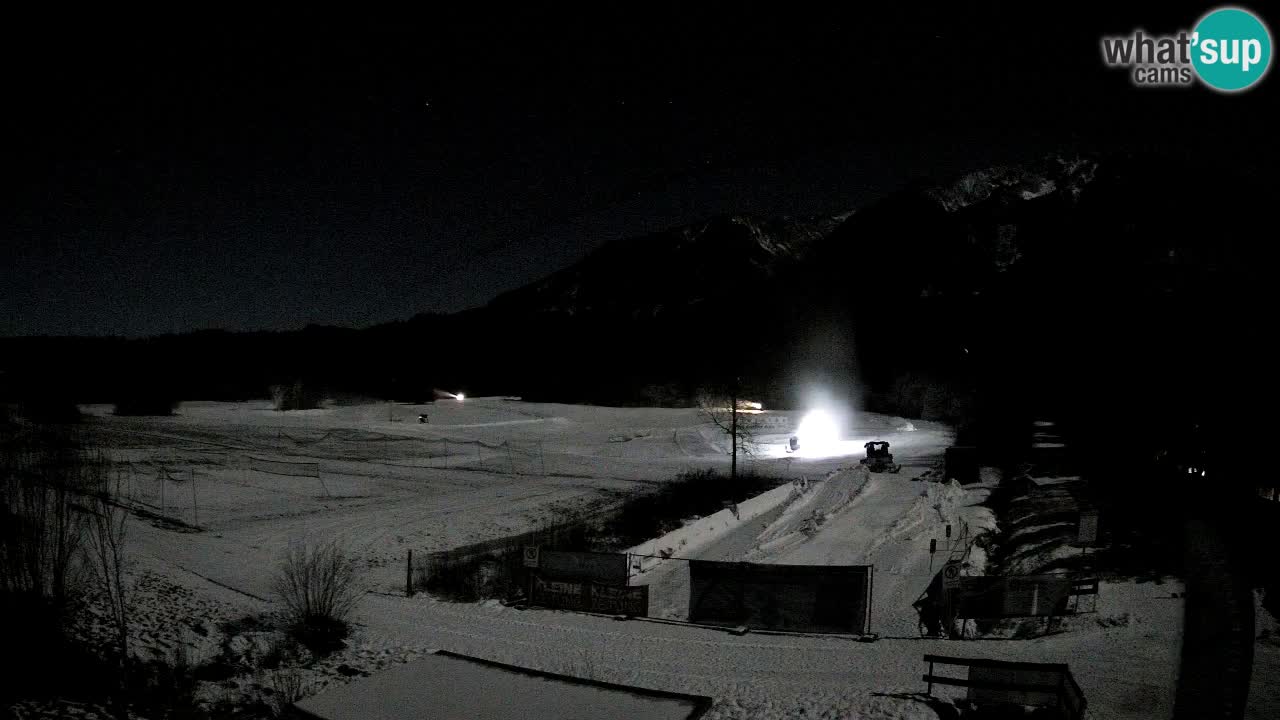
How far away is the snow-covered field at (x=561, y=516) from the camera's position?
40.2 ft

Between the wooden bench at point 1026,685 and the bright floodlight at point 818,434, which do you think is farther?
the bright floodlight at point 818,434

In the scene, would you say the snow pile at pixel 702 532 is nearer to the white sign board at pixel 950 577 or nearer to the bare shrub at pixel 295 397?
the white sign board at pixel 950 577

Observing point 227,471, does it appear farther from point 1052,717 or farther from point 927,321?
point 927,321

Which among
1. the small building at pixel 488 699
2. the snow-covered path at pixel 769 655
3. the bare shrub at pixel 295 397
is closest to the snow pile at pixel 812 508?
the snow-covered path at pixel 769 655

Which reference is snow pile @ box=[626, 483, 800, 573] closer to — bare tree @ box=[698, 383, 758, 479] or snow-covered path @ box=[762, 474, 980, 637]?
snow-covered path @ box=[762, 474, 980, 637]

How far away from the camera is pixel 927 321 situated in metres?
125

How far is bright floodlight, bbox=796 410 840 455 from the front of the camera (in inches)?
2448

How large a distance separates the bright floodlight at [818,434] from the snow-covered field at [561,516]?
95.1 inches

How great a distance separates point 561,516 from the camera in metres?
34.4

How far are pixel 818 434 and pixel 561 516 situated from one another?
133ft

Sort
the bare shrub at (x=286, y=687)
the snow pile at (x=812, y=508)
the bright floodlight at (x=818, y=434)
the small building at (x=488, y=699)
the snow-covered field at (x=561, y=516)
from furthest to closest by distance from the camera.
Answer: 1. the bright floodlight at (x=818, y=434)
2. the snow pile at (x=812, y=508)
3. the snow-covered field at (x=561, y=516)
4. the bare shrub at (x=286, y=687)
5. the small building at (x=488, y=699)

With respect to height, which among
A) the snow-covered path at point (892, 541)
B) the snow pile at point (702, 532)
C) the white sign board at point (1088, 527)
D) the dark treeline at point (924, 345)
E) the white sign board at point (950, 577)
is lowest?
the snow pile at point (702, 532)

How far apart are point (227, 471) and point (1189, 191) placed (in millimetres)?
129963

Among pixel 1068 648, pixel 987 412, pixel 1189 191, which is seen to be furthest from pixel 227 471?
pixel 1189 191
